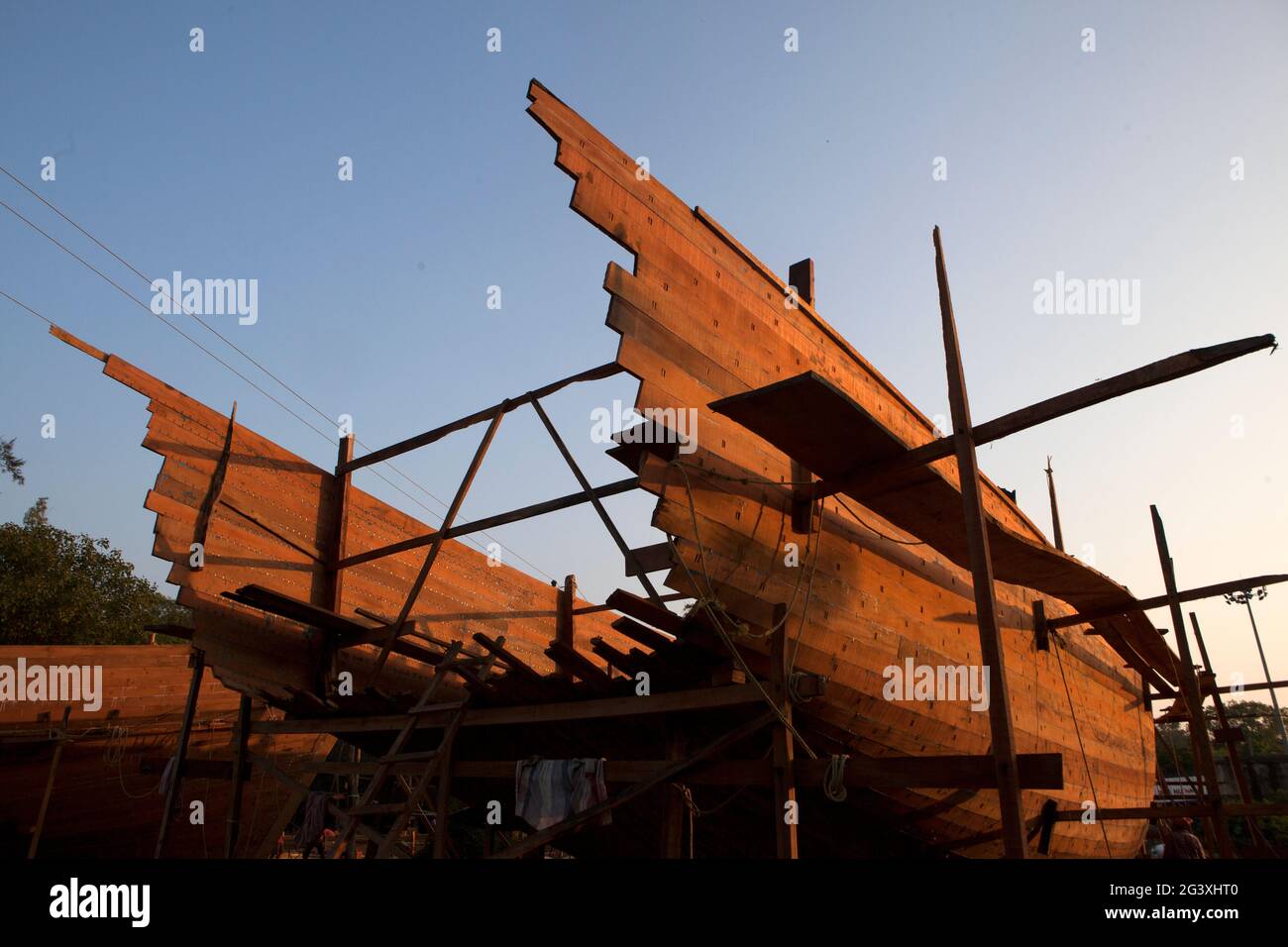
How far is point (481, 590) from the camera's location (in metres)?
11.1

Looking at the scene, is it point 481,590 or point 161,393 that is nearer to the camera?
point 161,393

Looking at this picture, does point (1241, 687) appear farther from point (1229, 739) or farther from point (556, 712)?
point (556, 712)

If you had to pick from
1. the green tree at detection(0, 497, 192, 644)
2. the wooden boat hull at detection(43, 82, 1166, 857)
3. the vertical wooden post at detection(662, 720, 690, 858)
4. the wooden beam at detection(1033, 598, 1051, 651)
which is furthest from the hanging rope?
the green tree at detection(0, 497, 192, 644)

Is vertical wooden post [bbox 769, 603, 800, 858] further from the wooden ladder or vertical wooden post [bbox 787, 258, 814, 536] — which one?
the wooden ladder

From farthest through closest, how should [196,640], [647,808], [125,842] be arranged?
[125,842]
[647,808]
[196,640]

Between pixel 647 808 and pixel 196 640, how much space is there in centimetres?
465

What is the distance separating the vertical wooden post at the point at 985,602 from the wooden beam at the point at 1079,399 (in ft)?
0.56

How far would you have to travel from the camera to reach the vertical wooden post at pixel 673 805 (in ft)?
19.5

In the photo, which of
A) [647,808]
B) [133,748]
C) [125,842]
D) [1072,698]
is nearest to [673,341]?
[647,808]

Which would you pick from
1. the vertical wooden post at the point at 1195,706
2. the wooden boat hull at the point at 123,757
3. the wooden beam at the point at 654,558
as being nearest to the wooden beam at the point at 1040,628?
the vertical wooden post at the point at 1195,706

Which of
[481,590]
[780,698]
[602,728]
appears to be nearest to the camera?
[780,698]

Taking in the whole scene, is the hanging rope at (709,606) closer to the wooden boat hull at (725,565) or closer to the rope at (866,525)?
the wooden boat hull at (725,565)

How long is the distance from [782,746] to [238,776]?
6400 mm
